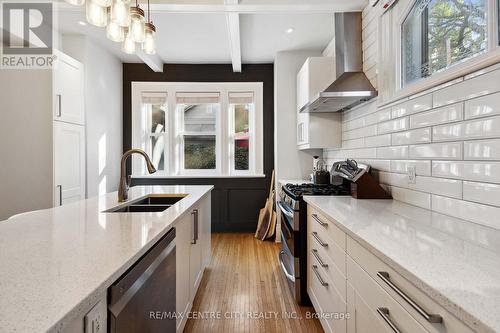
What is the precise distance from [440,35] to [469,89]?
50 cm

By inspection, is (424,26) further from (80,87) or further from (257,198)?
(80,87)

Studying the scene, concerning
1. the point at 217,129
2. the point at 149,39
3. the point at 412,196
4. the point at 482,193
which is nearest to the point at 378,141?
the point at 412,196

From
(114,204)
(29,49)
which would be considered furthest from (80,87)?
(114,204)

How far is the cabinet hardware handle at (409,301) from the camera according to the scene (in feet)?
2.21

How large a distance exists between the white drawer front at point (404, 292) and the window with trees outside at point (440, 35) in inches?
42.8

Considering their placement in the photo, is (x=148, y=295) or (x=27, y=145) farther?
(x=27, y=145)

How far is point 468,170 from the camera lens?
124 centimetres

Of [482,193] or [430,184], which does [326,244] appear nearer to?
[430,184]

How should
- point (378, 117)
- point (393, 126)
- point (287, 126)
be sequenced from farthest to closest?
1. point (287, 126)
2. point (378, 117)
3. point (393, 126)

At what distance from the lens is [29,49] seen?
8.83ft

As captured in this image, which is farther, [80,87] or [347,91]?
[80,87]

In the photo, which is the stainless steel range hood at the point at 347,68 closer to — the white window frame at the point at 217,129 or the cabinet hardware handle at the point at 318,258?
the cabinet hardware handle at the point at 318,258

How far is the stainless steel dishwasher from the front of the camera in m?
0.79

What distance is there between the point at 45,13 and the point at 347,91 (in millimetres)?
3188
